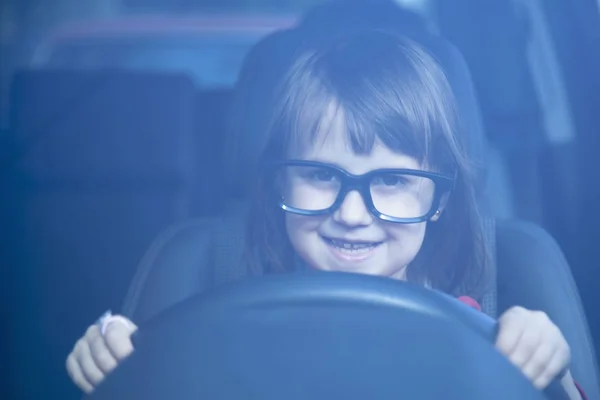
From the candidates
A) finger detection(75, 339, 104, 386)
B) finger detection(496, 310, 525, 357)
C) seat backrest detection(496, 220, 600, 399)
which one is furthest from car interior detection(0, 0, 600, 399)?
finger detection(496, 310, 525, 357)

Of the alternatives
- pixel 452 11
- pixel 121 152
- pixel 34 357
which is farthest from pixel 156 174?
pixel 452 11

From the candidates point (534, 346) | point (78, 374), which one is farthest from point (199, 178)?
point (534, 346)

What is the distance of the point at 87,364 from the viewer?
2.65 ft

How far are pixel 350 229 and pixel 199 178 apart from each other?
36 centimetres

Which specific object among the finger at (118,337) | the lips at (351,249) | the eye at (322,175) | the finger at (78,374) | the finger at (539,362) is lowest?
the finger at (78,374)

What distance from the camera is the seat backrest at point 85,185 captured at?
123cm

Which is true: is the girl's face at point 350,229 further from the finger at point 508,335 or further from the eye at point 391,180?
the finger at point 508,335

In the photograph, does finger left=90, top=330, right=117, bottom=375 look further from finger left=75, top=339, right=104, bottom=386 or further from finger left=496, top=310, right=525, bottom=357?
finger left=496, top=310, right=525, bottom=357

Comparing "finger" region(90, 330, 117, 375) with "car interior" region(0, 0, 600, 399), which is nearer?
"finger" region(90, 330, 117, 375)

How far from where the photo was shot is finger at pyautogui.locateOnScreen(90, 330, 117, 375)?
2.48 feet

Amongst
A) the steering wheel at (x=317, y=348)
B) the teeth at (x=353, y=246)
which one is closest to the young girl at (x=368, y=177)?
the teeth at (x=353, y=246)

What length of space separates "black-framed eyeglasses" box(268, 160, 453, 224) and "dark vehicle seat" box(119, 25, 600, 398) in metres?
0.08

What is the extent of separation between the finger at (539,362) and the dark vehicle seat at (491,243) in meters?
0.17

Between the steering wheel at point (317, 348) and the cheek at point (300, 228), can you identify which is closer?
the steering wheel at point (317, 348)
